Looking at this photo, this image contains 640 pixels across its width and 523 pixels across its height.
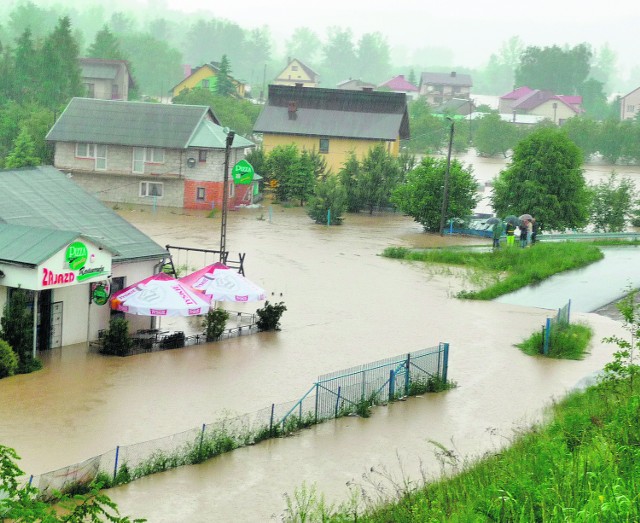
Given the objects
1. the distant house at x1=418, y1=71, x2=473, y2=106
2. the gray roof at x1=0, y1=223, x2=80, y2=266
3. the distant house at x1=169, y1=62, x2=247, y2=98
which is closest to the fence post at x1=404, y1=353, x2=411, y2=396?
the gray roof at x1=0, y1=223, x2=80, y2=266

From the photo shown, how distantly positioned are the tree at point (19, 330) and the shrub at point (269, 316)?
6999 mm

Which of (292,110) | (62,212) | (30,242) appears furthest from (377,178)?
(30,242)

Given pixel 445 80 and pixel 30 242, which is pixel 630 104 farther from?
pixel 30 242

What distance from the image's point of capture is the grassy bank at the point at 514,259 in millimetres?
38000

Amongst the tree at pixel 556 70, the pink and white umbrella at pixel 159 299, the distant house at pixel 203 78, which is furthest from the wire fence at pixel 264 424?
the tree at pixel 556 70

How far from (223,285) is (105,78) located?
77132 millimetres

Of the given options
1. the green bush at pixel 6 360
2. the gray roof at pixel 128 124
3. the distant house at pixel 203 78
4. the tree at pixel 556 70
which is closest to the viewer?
the green bush at pixel 6 360

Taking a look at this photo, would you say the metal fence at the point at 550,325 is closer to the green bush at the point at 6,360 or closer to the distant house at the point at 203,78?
the green bush at the point at 6,360

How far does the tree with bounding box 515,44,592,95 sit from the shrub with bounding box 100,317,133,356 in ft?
468

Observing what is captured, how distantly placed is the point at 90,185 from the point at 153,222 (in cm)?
765

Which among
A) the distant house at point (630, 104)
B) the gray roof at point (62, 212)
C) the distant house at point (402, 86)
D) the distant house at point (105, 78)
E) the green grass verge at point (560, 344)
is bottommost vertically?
the green grass verge at point (560, 344)

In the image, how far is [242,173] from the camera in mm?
45188

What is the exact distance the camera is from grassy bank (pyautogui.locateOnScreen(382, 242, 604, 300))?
38.0 metres

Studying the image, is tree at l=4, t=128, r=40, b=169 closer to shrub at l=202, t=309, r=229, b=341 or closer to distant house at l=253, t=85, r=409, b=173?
distant house at l=253, t=85, r=409, b=173
